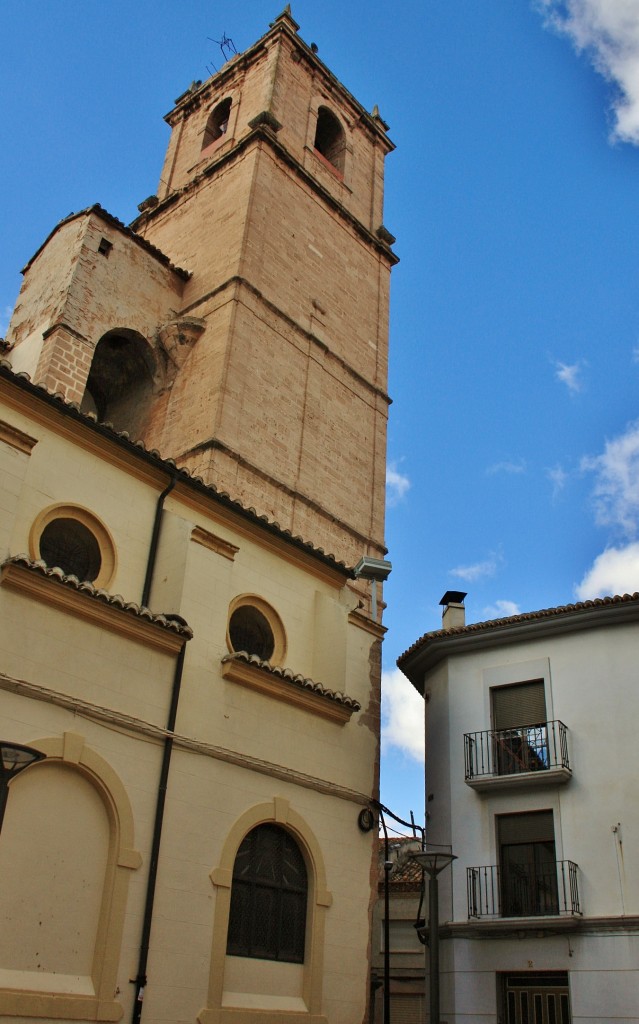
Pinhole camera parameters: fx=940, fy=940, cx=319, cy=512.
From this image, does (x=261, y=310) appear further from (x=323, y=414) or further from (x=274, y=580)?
(x=274, y=580)

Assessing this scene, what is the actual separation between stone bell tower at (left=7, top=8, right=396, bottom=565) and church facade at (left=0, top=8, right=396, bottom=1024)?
0.08 metres

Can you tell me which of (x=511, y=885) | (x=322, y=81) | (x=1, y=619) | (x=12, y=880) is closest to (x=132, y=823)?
(x=12, y=880)

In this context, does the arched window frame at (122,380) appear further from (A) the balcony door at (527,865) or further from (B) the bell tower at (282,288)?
(A) the balcony door at (527,865)

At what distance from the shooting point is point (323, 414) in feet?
63.2

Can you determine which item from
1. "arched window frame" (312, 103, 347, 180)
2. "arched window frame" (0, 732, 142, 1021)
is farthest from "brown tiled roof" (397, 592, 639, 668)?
"arched window frame" (312, 103, 347, 180)

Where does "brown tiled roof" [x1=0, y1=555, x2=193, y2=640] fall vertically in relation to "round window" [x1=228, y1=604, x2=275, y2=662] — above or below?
below

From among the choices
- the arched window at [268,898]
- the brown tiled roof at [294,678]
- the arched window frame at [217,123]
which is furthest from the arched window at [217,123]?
the arched window at [268,898]

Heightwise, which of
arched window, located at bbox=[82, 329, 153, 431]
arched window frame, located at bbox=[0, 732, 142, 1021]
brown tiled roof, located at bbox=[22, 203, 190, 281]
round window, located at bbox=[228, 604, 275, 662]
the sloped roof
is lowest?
arched window frame, located at bbox=[0, 732, 142, 1021]

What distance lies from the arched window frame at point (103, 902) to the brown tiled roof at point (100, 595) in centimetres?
144

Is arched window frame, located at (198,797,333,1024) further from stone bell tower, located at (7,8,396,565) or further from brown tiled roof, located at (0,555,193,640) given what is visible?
stone bell tower, located at (7,8,396,565)

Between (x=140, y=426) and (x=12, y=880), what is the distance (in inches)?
443

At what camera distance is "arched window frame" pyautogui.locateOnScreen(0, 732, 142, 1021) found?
8422 mm

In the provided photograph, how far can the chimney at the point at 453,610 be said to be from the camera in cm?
1748

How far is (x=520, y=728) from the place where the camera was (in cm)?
1480
